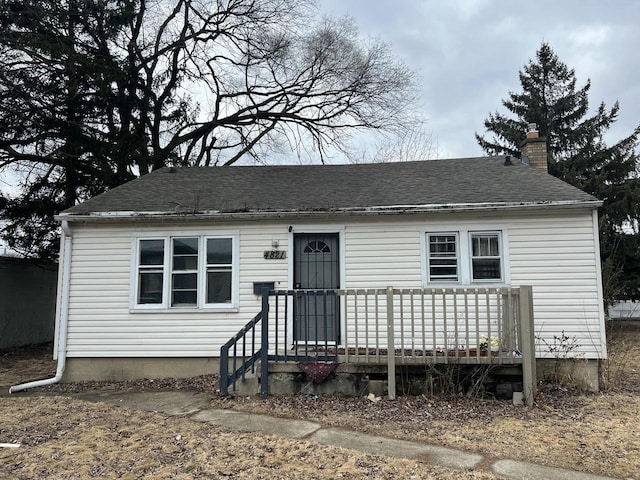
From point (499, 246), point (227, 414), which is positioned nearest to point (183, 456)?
point (227, 414)

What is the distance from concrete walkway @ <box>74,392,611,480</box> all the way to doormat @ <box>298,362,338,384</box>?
0.99 m

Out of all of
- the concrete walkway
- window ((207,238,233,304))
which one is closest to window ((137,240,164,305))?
window ((207,238,233,304))

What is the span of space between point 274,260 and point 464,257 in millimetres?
3257

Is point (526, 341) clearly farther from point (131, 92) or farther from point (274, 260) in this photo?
point (131, 92)

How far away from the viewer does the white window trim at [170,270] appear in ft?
25.5

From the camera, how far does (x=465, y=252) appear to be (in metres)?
7.46

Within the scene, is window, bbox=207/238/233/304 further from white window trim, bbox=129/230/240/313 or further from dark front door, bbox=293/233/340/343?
dark front door, bbox=293/233/340/343

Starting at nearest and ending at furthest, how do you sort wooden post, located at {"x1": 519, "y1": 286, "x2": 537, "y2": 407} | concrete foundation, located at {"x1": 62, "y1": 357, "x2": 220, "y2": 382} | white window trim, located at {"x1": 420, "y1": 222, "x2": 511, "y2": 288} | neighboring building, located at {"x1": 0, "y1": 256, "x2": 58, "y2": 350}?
1. wooden post, located at {"x1": 519, "y1": 286, "x2": 537, "y2": 407}
2. white window trim, located at {"x1": 420, "y1": 222, "x2": 511, "y2": 288}
3. concrete foundation, located at {"x1": 62, "y1": 357, "x2": 220, "y2": 382}
4. neighboring building, located at {"x1": 0, "y1": 256, "x2": 58, "y2": 350}

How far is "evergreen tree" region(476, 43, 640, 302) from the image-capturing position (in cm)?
1616

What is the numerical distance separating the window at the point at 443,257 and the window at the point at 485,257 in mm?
297

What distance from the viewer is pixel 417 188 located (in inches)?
334

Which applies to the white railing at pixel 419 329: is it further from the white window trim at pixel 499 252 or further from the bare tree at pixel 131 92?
the bare tree at pixel 131 92

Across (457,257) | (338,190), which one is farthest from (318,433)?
(338,190)

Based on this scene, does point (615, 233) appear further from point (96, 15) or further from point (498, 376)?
point (96, 15)
